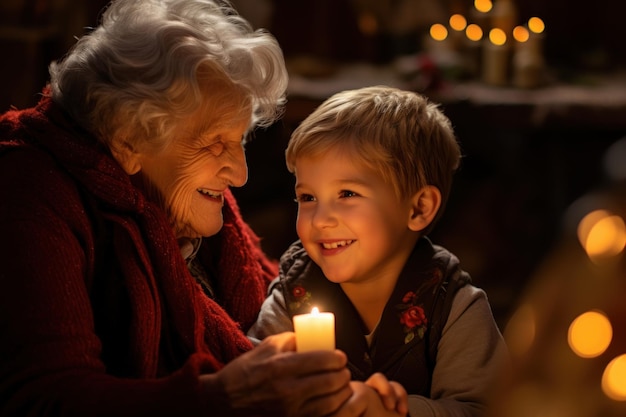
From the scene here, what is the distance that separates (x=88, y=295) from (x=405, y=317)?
28.0 inches

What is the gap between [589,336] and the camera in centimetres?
135

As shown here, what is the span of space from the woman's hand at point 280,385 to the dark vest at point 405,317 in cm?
38

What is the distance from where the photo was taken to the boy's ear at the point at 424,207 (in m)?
2.22

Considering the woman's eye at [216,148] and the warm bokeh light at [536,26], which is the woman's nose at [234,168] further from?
the warm bokeh light at [536,26]

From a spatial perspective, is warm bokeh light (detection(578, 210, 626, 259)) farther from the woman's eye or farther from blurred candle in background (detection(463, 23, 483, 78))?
blurred candle in background (detection(463, 23, 483, 78))

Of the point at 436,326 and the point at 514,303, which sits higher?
the point at 436,326

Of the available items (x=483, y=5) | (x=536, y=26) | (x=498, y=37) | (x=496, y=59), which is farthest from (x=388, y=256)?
(x=483, y=5)

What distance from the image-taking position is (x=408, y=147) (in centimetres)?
216

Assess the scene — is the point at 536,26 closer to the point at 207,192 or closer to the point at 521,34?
the point at 521,34

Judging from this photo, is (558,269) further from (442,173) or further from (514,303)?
(514,303)

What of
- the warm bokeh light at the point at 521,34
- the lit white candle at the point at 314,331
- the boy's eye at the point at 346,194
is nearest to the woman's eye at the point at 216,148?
the boy's eye at the point at 346,194

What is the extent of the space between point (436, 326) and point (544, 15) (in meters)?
4.66

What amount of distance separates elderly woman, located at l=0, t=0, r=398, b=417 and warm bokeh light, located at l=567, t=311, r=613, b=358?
509 millimetres

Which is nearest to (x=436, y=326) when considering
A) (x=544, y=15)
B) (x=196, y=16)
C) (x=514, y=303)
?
(x=196, y=16)
